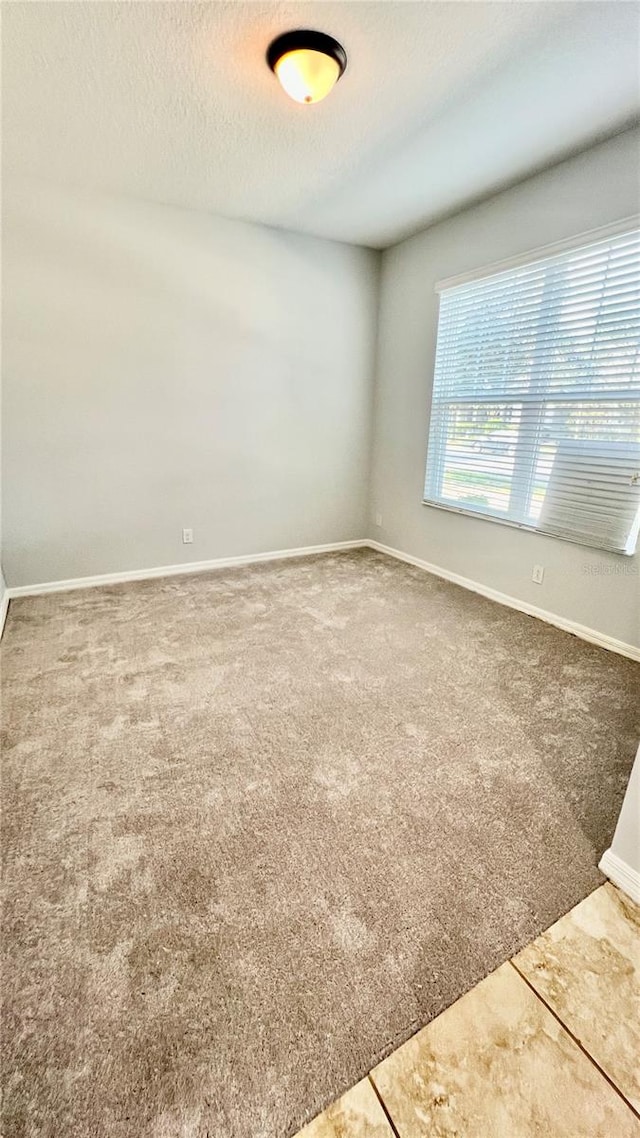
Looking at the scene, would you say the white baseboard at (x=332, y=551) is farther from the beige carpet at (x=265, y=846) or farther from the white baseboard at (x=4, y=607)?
the beige carpet at (x=265, y=846)

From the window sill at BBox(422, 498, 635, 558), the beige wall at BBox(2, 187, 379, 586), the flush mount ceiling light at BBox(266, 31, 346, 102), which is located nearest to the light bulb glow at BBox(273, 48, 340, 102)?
the flush mount ceiling light at BBox(266, 31, 346, 102)

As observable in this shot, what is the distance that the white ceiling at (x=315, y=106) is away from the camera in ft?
5.15

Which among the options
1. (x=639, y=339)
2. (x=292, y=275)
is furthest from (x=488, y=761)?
(x=292, y=275)

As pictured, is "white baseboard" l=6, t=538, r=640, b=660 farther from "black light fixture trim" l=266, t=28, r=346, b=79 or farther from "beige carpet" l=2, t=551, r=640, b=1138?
"black light fixture trim" l=266, t=28, r=346, b=79

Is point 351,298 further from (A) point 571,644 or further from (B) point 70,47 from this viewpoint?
(A) point 571,644

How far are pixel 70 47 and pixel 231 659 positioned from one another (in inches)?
102

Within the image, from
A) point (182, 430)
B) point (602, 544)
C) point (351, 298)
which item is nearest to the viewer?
point (602, 544)

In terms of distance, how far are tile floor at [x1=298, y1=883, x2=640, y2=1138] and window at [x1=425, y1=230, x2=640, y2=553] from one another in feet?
6.69

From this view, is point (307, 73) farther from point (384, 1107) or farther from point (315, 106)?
point (384, 1107)

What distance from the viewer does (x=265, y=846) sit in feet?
4.40

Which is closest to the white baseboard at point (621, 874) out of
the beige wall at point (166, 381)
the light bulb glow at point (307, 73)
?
the light bulb glow at point (307, 73)

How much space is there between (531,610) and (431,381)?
6.24 feet

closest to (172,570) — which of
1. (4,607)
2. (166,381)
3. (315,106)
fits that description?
(4,607)

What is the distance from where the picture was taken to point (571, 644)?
8.46ft
